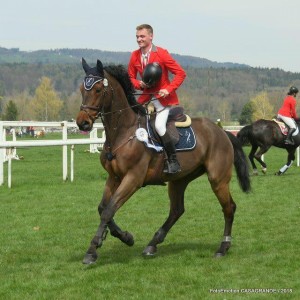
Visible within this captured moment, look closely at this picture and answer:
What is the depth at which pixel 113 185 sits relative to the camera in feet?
27.1

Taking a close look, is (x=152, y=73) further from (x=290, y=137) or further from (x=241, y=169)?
(x=290, y=137)

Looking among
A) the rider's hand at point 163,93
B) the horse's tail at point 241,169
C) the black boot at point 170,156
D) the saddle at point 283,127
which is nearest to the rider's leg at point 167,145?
the black boot at point 170,156

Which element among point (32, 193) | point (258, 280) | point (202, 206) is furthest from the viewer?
point (32, 193)

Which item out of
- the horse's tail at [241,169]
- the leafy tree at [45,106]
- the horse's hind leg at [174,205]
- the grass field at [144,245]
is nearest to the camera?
the grass field at [144,245]

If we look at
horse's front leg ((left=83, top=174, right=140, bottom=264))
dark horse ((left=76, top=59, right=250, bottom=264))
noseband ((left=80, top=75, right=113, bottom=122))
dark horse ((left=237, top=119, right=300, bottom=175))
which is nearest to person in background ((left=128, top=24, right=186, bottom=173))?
dark horse ((left=76, top=59, right=250, bottom=264))

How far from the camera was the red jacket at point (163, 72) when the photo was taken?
8.44m

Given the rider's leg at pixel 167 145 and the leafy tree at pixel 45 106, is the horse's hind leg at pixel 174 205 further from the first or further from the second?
the leafy tree at pixel 45 106

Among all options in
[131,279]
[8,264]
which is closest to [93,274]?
[131,279]

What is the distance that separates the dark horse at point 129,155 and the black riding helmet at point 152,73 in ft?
0.78

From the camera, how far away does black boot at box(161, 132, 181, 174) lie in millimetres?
8273

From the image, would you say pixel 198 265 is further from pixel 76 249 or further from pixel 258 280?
pixel 76 249

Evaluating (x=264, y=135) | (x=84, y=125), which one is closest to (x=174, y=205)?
(x=84, y=125)

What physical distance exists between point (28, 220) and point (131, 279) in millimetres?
4835

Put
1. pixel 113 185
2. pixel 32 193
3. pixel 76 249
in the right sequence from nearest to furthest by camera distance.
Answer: pixel 113 185, pixel 76 249, pixel 32 193
